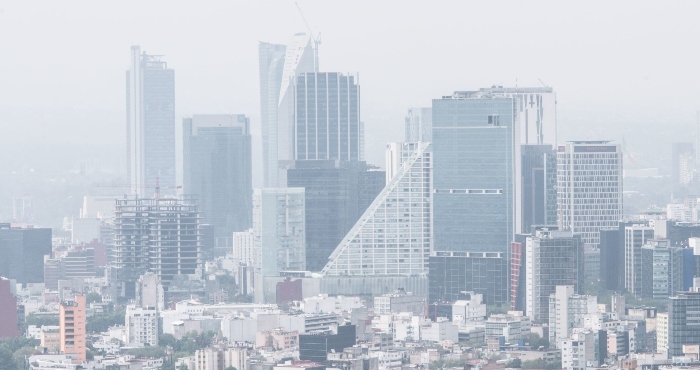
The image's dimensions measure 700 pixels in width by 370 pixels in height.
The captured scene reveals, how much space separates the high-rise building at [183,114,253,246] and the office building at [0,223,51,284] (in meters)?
10.3

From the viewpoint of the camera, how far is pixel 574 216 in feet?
199

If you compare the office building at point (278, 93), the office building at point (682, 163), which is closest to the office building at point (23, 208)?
the office building at point (278, 93)

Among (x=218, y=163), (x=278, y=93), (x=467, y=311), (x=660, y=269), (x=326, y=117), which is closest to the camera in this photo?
(x=467, y=311)

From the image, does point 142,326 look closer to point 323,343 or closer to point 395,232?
point 323,343

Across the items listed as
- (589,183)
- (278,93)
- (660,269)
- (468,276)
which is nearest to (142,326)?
(468,276)

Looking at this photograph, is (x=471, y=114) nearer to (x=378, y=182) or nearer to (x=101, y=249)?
(x=378, y=182)

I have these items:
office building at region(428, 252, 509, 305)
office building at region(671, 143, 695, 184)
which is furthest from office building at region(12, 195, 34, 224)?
office building at region(428, 252, 509, 305)

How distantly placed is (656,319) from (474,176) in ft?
48.1

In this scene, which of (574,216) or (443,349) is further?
(574,216)

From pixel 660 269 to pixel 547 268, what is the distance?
2.82 meters

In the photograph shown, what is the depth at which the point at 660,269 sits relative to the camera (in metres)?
51.3

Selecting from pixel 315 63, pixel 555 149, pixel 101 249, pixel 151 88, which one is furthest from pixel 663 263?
pixel 151 88

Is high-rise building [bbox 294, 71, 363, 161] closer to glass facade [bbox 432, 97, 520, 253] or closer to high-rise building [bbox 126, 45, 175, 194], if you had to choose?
high-rise building [bbox 126, 45, 175, 194]

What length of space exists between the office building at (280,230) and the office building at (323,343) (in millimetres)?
18788
